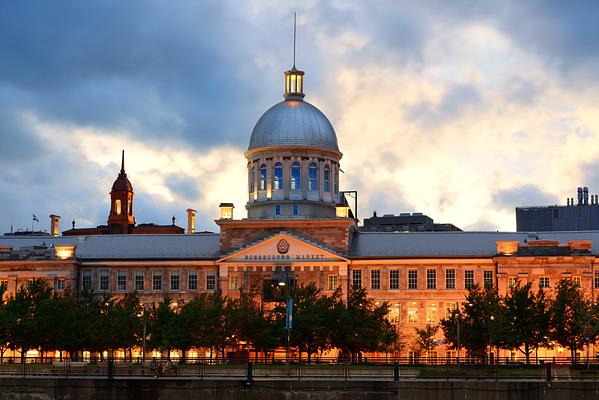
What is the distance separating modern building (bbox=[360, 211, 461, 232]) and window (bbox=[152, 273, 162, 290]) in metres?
60.3

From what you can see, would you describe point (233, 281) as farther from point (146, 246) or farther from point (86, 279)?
point (86, 279)

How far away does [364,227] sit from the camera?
605 ft

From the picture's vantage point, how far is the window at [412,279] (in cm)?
11619

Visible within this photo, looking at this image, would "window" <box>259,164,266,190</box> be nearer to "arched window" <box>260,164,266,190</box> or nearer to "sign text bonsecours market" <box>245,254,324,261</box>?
"arched window" <box>260,164,266,190</box>

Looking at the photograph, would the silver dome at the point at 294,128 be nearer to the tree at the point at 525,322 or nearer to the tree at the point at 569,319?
the tree at the point at 525,322

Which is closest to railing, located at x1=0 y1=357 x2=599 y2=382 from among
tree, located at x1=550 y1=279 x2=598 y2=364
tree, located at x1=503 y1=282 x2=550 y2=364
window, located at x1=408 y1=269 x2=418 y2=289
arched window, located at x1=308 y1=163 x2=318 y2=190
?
tree, located at x1=550 y1=279 x2=598 y2=364

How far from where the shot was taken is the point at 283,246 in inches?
4604

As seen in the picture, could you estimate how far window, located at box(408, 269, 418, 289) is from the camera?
381 ft

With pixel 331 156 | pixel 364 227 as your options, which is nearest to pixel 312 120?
pixel 331 156

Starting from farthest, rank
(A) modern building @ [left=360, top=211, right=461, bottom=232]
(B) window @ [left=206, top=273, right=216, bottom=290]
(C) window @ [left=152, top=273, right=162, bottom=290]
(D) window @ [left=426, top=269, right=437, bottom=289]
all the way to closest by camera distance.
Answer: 1. (A) modern building @ [left=360, top=211, right=461, bottom=232]
2. (C) window @ [left=152, top=273, right=162, bottom=290]
3. (B) window @ [left=206, top=273, right=216, bottom=290]
4. (D) window @ [left=426, top=269, right=437, bottom=289]

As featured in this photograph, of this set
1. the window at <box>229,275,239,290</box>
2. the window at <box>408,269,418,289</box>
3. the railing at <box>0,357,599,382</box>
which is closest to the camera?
the railing at <box>0,357,599,382</box>

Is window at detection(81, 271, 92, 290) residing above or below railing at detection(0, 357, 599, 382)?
above

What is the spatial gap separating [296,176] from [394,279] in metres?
16.4

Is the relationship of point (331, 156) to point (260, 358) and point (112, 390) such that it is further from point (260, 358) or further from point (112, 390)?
point (112, 390)
